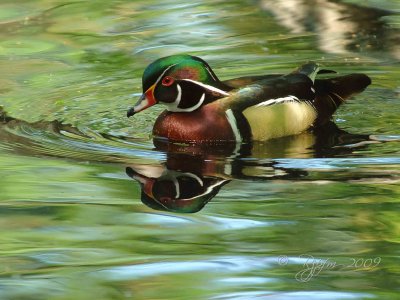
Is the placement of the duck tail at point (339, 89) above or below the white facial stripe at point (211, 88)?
below

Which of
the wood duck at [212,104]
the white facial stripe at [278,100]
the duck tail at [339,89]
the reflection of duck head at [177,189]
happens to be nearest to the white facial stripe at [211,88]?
the wood duck at [212,104]

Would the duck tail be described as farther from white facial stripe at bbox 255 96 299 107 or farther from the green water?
white facial stripe at bbox 255 96 299 107

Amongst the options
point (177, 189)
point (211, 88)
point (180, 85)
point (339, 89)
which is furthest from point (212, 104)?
point (177, 189)

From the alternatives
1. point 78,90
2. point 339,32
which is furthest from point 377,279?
point 339,32

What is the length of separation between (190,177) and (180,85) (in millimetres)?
1334

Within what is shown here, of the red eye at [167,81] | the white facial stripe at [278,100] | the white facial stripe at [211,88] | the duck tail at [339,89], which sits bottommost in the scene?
the duck tail at [339,89]

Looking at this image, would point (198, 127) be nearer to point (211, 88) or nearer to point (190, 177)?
point (211, 88)

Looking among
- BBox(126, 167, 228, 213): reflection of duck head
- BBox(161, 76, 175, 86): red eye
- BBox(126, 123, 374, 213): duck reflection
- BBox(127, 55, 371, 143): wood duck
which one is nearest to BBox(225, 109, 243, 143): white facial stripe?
BBox(127, 55, 371, 143): wood duck

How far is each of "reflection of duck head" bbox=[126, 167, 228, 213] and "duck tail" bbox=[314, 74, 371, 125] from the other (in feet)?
6.61

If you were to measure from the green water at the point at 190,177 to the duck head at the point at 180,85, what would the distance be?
0.28 meters

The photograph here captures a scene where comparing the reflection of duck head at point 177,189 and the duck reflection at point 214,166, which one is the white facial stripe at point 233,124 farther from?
the reflection of duck head at point 177,189

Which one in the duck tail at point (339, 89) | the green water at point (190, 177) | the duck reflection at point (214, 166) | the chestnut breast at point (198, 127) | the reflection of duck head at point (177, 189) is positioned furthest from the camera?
the duck tail at point (339, 89)

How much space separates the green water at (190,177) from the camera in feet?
17.3

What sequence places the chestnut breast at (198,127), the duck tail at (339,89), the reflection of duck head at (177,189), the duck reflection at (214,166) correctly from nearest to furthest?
1. the reflection of duck head at (177,189)
2. the duck reflection at (214,166)
3. the chestnut breast at (198,127)
4. the duck tail at (339,89)
